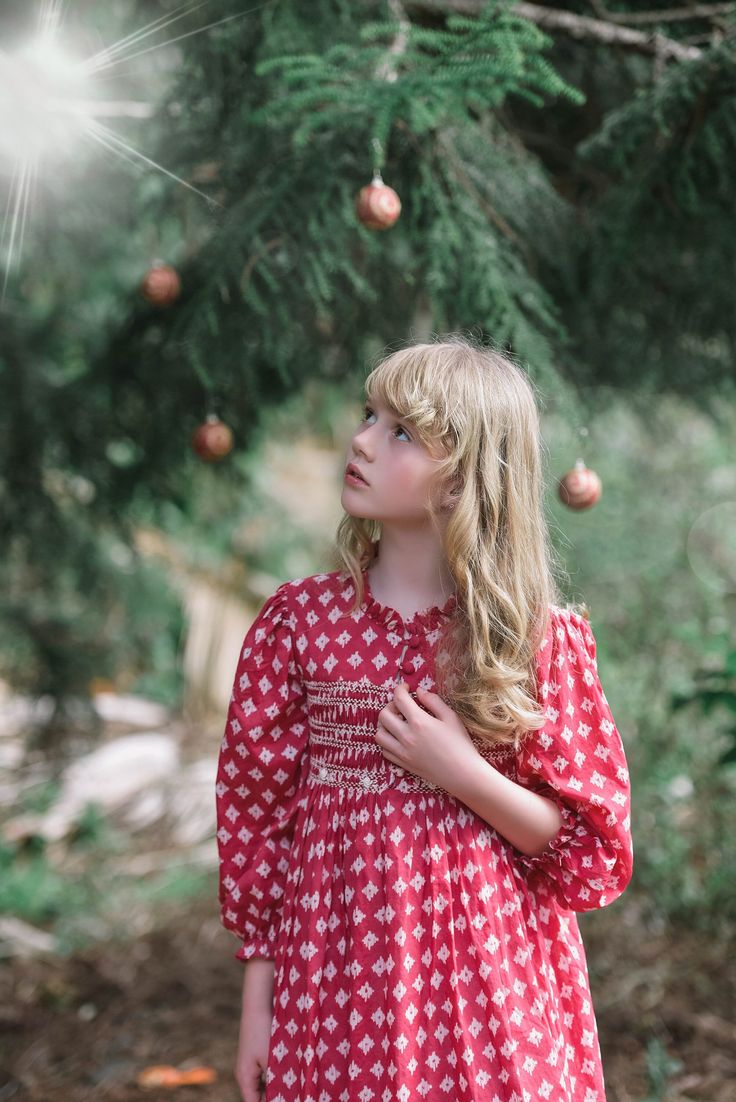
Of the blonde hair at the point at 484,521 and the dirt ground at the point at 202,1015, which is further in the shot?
the dirt ground at the point at 202,1015

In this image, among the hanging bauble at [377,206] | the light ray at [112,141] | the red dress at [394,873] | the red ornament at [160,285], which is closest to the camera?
the red dress at [394,873]

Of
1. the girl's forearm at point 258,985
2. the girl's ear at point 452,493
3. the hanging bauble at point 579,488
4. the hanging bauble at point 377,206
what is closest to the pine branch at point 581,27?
the hanging bauble at point 377,206

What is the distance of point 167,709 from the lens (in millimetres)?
A: 5934

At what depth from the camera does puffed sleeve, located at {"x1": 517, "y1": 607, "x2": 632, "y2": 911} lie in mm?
1442

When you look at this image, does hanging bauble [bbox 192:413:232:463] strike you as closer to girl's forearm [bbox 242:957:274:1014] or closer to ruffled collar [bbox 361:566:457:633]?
ruffled collar [bbox 361:566:457:633]

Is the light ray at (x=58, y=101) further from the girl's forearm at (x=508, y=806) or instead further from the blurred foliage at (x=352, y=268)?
the girl's forearm at (x=508, y=806)

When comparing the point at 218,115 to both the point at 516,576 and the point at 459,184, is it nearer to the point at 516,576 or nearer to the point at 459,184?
the point at 459,184

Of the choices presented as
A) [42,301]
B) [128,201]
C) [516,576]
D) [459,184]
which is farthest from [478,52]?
[42,301]

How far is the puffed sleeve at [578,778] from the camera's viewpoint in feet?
4.73

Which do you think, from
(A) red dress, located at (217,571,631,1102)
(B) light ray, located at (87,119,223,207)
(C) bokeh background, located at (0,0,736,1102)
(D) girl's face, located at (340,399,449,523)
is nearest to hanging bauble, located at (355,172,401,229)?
(C) bokeh background, located at (0,0,736,1102)

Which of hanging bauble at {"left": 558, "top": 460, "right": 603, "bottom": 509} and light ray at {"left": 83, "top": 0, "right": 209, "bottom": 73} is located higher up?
light ray at {"left": 83, "top": 0, "right": 209, "bottom": 73}

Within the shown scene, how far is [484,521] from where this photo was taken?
1520 mm

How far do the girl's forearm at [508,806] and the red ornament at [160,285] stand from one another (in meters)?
1.22

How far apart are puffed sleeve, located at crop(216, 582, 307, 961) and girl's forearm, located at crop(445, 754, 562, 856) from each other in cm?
32
